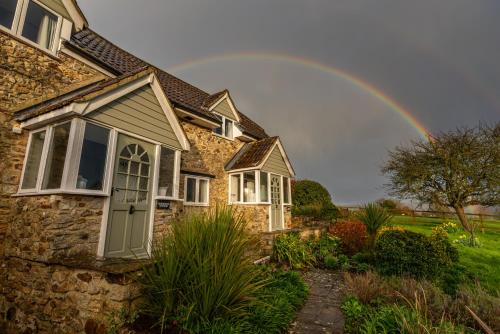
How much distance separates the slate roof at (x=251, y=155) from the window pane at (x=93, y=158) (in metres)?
6.94

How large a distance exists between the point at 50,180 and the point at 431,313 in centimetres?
800

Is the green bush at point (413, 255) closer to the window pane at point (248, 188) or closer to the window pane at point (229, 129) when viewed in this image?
the window pane at point (248, 188)

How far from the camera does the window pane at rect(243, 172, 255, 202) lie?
12204mm

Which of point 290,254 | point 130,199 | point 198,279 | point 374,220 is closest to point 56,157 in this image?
point 130,199

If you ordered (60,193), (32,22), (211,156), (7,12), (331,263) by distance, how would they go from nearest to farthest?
(60,193), (7,12), (32,22), (331,263), (211,156)

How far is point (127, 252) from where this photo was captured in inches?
224

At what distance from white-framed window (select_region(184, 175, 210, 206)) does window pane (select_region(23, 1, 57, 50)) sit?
19.3ft

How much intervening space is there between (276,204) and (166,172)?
276 inches

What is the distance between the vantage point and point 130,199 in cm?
594

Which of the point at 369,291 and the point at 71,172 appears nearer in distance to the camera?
the point at 71,172

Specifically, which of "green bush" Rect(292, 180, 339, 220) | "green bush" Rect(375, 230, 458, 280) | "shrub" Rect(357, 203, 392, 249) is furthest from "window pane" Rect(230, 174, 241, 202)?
"green bush" Rect(375, 230, 458, 280)

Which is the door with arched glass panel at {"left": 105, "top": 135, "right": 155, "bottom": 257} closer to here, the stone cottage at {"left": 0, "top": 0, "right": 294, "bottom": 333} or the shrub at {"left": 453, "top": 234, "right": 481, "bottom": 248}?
the stone cottage at {"left": 0, "top": 0, "right": 294, "bottom": 333}

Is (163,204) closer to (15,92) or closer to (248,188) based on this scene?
(15,92)

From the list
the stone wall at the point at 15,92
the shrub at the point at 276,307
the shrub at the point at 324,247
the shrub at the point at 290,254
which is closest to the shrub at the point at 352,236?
the shrub at the point at 324,247
